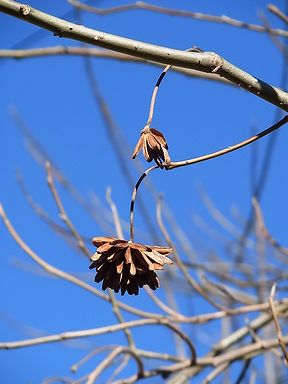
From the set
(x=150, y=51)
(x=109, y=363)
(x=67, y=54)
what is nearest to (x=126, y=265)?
(x=150, y=51)

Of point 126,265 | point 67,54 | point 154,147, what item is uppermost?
point 67,54

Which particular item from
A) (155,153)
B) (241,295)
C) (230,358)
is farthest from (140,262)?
(241,295)

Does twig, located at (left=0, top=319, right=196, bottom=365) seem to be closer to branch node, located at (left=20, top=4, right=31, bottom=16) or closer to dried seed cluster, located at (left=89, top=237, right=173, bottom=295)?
dried seed cluster, located at (left=89, top=237, right=173, bottom=295)

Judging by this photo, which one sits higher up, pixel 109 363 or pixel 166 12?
pixel 166 12

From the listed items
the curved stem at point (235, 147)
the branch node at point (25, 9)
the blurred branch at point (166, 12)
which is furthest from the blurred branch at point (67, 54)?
the branch node at point (25, 9)

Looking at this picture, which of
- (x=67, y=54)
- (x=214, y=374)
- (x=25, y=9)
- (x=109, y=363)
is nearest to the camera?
(x=25, y=9)

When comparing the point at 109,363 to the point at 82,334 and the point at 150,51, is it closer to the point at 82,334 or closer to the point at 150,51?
the point at 82,334

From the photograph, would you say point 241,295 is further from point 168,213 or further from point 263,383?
point 263,383
